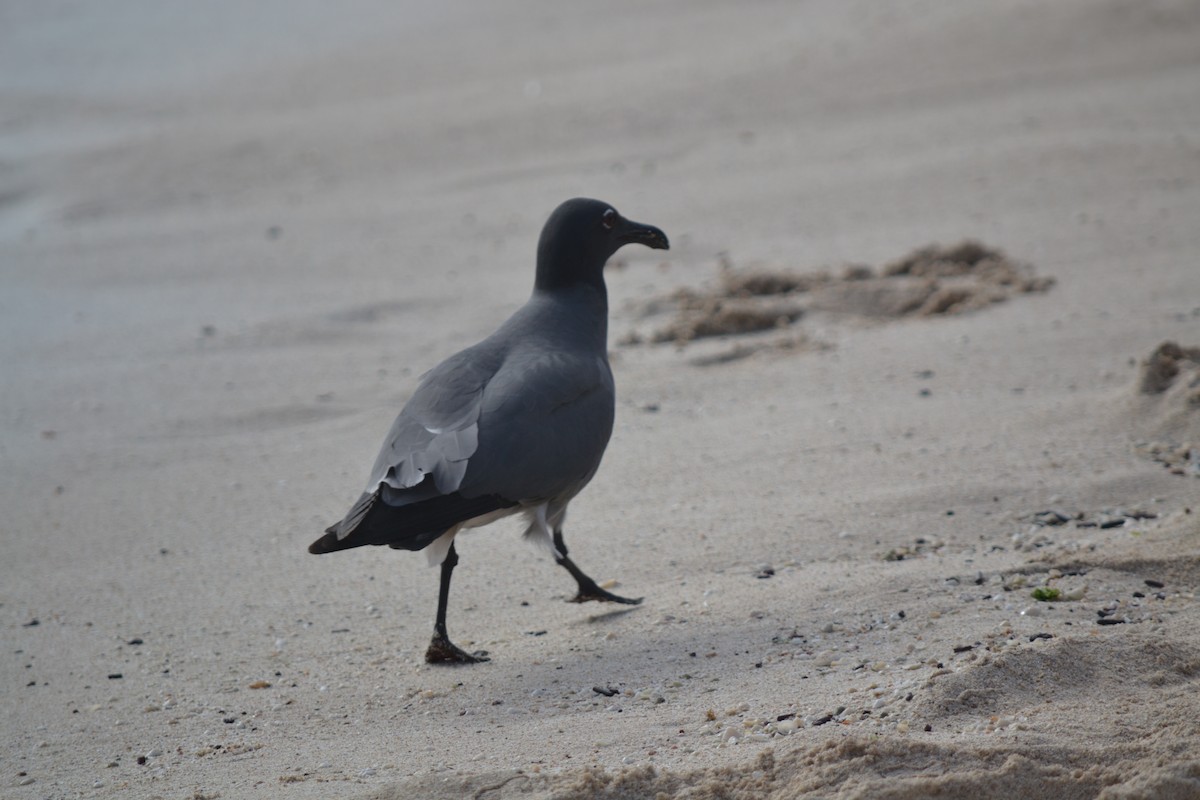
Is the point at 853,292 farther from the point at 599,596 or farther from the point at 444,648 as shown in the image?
the point at 444,648

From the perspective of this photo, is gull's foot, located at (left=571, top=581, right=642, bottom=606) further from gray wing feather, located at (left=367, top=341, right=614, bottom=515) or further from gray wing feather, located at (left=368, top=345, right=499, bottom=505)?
gray wing feather, located at (left=368, top=345, right=499, bottom=505)

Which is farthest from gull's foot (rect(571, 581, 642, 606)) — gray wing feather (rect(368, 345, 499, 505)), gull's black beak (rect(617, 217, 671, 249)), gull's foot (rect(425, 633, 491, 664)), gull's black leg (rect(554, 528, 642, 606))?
gull's black beak (rect(617, 217, 671, 249))

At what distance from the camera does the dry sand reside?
3346 mm

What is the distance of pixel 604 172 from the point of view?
9.38m

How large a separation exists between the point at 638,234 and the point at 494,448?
1.52m

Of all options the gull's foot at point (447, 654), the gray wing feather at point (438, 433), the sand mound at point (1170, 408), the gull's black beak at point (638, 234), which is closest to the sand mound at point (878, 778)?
the gull's foot at point (447, 654)

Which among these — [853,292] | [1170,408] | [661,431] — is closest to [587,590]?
[661,431]

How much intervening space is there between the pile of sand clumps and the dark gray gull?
1990 mm

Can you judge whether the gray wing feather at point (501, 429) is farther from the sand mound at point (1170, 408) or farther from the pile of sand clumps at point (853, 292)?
the pile of sand clumps at point (853, 292)

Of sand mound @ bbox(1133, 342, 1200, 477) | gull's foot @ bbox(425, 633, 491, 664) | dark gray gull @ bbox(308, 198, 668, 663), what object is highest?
dark gray gull @ bbox(308, 198, 668, 663)

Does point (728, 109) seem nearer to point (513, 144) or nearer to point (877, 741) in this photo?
point (513, 144)

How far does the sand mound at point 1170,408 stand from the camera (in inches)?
185

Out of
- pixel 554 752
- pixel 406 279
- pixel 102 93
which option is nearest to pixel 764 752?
pixel 554 752

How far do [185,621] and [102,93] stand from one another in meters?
10.3
